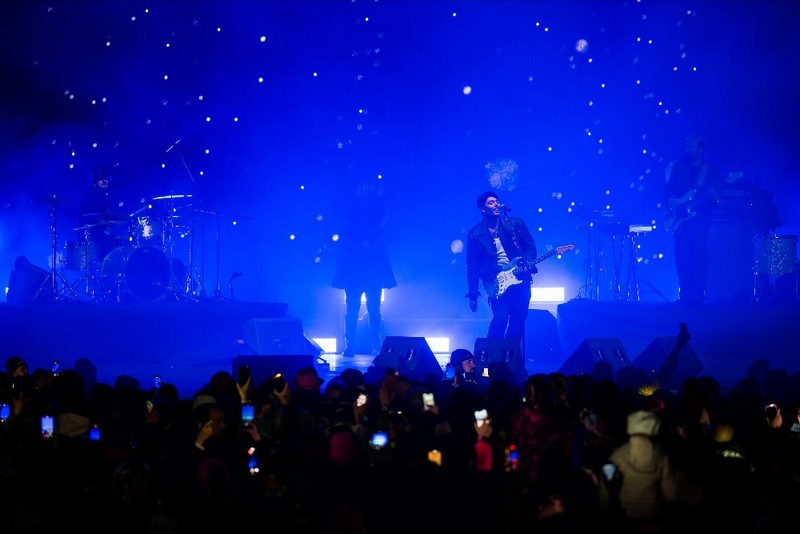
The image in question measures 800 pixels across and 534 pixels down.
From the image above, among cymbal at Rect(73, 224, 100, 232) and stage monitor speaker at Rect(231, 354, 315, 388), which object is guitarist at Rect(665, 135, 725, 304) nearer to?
stage monitor speaker at Rect(231, 354, 315, 388)

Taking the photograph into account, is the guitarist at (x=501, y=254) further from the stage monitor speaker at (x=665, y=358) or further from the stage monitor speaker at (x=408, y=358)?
the stage monitor speaker at (x=665, y=358)

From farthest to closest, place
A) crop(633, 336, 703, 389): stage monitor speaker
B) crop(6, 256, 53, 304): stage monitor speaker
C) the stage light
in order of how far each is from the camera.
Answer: the stage light, crop(6, 256, 53, 304): stage monitor speaker, crop(633, 336, 703, 389): stage monitor speaker

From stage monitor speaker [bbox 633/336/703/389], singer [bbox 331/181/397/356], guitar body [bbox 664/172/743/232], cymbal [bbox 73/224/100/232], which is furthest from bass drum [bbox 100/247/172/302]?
guitar body [bbox 664/172/743/232]

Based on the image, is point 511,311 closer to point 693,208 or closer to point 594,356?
point 594,356

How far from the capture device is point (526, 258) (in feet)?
43.8

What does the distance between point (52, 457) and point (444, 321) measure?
1559 cm

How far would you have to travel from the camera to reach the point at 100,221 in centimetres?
1712

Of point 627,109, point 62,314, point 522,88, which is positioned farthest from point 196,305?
point 627,109

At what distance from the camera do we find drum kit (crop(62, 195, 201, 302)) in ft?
54.6

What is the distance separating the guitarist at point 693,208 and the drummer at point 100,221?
10392 mm

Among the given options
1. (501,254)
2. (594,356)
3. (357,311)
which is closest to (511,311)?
(501,254)

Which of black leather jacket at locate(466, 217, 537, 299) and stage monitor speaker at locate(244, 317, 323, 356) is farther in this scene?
stage monitor speaker at locate(244, 317, 323, 356)

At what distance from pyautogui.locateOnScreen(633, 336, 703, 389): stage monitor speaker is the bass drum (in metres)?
9.04

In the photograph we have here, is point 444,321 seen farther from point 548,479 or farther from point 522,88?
point 548,479
